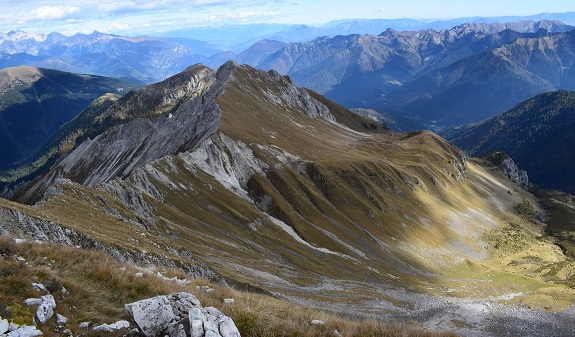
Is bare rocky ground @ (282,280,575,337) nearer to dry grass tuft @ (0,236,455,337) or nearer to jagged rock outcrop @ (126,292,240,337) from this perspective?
dry grass tuft @ (0,236,455,337)

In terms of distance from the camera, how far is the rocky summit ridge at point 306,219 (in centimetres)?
5550

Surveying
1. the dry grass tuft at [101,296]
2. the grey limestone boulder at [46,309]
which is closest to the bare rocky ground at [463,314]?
the dry grass tuft at [101,296]

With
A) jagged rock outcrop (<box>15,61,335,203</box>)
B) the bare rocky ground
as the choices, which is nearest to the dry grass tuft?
the bare rocky ground

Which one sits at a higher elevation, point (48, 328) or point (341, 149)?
point (48, 328)

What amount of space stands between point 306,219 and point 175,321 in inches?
3514

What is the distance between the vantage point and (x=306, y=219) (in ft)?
338

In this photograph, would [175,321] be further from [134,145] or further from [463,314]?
[134,145]

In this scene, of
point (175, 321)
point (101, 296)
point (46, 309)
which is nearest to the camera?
point (175, 321)

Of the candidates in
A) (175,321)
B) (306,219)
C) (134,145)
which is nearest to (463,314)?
(306,219)

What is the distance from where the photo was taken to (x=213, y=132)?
12650 cm

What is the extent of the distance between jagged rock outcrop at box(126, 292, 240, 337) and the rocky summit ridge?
76.7 ft

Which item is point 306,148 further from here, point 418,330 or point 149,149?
point 418,330

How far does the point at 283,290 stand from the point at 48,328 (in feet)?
147

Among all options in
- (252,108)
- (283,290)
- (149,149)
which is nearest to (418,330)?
(283,290)
